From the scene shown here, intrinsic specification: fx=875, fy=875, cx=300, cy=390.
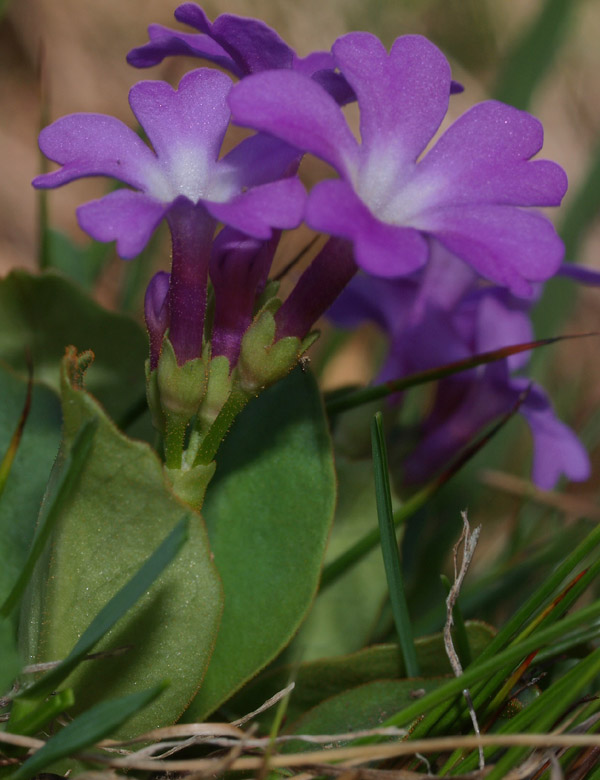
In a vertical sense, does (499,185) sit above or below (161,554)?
above

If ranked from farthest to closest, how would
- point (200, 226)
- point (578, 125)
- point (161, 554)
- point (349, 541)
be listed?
point (578, 125) → point (349, 541) → point (200, 226) → point (161, 554)

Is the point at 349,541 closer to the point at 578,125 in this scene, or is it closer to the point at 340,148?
the point at 340,148

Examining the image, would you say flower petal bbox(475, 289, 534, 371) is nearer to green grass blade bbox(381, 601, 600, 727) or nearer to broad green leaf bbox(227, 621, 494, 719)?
broad green leaf bbox(227, 621, 494, 719)

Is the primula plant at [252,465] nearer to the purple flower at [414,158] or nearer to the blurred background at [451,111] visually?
the purple flower at [414,158]

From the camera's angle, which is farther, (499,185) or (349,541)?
(349,541)

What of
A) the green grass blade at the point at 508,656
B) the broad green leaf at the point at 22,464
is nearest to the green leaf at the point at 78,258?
the broad green leaf at the point at 22,464

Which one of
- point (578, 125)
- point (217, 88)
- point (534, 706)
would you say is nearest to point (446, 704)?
point (534, 706)

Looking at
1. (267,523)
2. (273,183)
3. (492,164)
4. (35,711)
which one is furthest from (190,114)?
(35,711)
